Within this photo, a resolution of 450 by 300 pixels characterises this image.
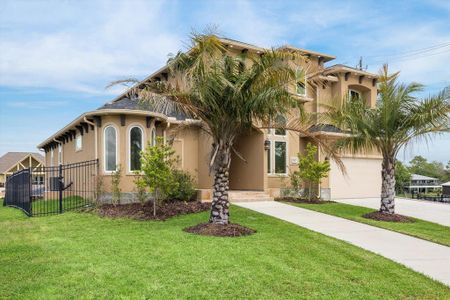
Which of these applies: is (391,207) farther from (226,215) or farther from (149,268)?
(149,268)

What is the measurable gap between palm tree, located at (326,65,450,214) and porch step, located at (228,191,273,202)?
4792mm

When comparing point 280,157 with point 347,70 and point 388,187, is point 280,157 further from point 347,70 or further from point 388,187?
point 347,70

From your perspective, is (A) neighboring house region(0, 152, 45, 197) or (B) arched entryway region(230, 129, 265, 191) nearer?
(B) arched entryway region(230, 129, 265, 191)

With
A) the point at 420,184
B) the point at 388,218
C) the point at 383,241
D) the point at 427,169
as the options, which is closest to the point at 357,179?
the point at 388,218

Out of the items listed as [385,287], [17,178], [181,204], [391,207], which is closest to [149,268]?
[385,287]

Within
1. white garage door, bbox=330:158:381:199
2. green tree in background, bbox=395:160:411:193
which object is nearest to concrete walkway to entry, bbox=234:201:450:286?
white garage door, bbox=330:158:381:199

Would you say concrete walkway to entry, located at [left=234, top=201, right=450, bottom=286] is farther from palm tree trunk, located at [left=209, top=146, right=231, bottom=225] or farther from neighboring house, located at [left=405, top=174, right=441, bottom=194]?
neighboring house, located at [left=405, top=174, right=441, bottom=194]

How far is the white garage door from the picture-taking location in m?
18.8

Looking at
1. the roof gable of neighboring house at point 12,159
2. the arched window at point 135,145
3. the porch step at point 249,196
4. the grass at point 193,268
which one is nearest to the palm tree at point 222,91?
Answer: the grass at point 193,268

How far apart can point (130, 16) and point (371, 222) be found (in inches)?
396

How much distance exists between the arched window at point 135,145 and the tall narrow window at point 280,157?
6.58 m

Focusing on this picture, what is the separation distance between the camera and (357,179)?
1959 centimetres

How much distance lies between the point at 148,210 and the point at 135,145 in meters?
2.97

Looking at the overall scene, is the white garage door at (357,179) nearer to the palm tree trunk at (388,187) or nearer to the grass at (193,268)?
the palm tree trunk at (388,187)
